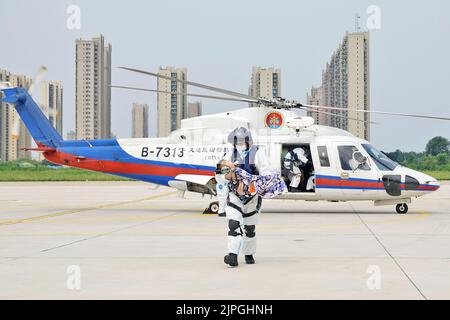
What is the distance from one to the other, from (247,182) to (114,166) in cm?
1220

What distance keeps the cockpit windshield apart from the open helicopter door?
149mm

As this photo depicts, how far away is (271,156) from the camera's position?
1942 centimetres

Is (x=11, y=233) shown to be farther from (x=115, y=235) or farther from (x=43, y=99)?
(x=43, y=99)

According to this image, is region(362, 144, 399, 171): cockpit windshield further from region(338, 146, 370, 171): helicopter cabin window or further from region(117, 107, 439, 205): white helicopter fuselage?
region(338, 146, 370, 171): helicopter cabin window

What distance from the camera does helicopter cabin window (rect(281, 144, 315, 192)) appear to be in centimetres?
1927

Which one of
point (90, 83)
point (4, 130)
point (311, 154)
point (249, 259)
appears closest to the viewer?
point (249, 259)

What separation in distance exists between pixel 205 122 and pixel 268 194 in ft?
35.5

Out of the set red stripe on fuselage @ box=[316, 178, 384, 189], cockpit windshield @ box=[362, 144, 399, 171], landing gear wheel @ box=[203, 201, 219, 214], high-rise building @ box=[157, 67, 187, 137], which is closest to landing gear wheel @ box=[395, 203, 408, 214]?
red stripe on fuselage @ box=[316, 178, 384, 189]

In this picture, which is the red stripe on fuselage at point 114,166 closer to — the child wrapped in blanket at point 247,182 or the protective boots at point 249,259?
the child wrapped in blanket at point 247,182

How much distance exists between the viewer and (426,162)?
272 ft

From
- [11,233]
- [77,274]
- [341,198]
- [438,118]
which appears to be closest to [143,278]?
[77,274]

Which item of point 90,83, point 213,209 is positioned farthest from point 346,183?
point 90,83

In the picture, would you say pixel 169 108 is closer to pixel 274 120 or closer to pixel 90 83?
pixel 274 120

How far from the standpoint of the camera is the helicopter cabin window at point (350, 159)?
62.4 ft
